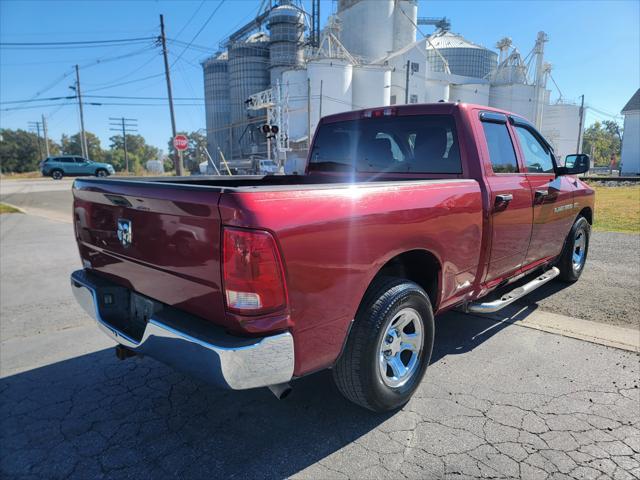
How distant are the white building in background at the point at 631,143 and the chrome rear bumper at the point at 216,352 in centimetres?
5826

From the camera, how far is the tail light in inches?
74.0

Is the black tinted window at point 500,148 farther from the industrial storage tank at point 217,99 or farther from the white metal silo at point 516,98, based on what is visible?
the industrial storage tank at point 217,99

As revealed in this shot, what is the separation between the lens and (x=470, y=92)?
174 ft

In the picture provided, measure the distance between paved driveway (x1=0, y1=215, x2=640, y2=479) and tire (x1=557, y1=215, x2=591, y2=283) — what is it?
1.68 metres

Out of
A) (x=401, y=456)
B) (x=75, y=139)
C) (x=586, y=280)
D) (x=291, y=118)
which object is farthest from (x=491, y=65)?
(x=75, y=139)

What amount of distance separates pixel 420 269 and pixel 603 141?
134 m

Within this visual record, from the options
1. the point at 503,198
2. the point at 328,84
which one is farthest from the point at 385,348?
the point at 328,84

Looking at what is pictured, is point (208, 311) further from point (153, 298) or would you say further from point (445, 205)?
point (445, 205)

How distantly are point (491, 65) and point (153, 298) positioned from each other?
68060 millimetres

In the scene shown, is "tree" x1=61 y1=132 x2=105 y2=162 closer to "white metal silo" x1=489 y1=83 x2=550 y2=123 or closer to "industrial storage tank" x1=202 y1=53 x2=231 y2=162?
"industrial storage tank" x1=202 y1=53 x2=231 y2=162

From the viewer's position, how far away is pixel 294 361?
2.07m

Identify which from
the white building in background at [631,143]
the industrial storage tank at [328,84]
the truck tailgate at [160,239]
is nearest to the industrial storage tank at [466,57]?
the white building in background at [631,143]

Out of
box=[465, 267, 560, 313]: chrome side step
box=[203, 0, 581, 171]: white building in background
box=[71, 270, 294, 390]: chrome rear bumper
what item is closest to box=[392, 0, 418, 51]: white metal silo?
box=[203, 0, 581, 171]: white building in background

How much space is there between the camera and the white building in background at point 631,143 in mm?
48688
